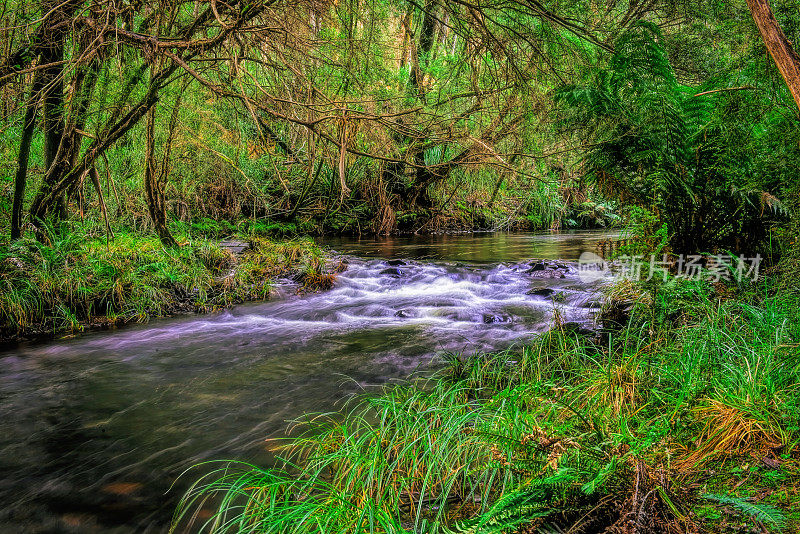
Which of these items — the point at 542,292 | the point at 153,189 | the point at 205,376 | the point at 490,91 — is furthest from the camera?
the point at 542,292

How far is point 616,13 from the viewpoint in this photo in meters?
4.67

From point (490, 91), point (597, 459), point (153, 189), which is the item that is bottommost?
point (597, 459)

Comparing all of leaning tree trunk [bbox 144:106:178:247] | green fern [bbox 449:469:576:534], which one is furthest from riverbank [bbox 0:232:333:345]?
green fern [bbox 449:469:576:534]

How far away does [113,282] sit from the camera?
529 centimetres

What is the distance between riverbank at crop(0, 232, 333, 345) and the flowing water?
0.33 meters

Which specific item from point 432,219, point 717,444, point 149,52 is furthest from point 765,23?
point 432,219

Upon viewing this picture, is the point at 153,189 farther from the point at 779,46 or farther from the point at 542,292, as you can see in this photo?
the point at 779,46

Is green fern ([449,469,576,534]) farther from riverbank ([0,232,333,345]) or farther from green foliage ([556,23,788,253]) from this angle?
riverbank ([0,232,333,345])

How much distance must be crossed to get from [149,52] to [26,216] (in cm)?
434

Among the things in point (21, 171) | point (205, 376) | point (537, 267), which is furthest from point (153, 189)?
point (537, 267)

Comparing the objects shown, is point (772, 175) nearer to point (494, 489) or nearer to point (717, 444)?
point (717, 444)

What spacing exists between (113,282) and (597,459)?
5.59m

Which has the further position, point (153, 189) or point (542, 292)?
point (542, 292)

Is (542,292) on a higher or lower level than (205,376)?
higher
